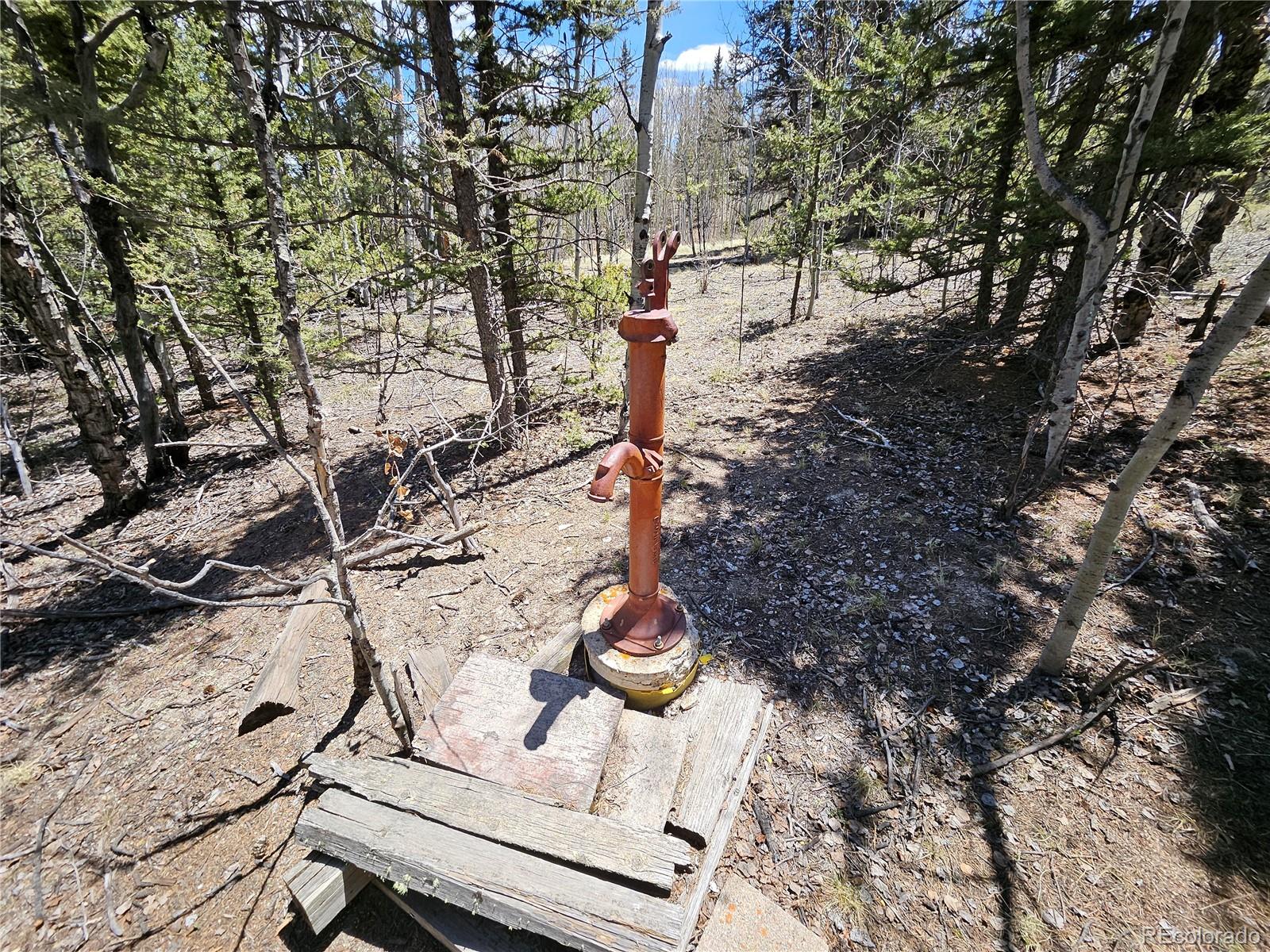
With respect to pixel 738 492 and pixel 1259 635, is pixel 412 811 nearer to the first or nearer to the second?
pixel 738 492

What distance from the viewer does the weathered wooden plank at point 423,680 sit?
131 inches

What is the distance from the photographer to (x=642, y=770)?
8.77 ft

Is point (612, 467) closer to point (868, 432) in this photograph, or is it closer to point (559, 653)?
point (559, 653)

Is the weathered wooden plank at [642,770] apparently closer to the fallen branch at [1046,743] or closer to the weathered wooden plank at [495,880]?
the weathered wooden plank at [495,880]

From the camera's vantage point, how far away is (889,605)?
4.16 m

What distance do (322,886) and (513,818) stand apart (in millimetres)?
909

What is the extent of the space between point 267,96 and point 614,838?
5727 mm

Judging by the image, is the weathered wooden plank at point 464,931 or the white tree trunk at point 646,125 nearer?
the weathered wooden plank at point 464,931

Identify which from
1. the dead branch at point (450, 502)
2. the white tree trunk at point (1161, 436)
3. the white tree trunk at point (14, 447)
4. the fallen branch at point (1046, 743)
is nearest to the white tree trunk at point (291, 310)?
the dead branch at point (450, 502)

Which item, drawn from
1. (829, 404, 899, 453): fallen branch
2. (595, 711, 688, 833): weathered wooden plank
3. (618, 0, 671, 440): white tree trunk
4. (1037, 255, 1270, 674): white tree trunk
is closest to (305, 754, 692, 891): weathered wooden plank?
(595, 711, 688, 833): weathered wooden plank

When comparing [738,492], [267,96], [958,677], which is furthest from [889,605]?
[267,96]

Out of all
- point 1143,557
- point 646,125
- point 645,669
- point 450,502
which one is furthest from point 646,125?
point 1143,557

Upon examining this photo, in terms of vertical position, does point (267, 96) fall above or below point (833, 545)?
above

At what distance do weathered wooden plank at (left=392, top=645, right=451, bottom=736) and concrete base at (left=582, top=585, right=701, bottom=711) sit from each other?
1068mm
